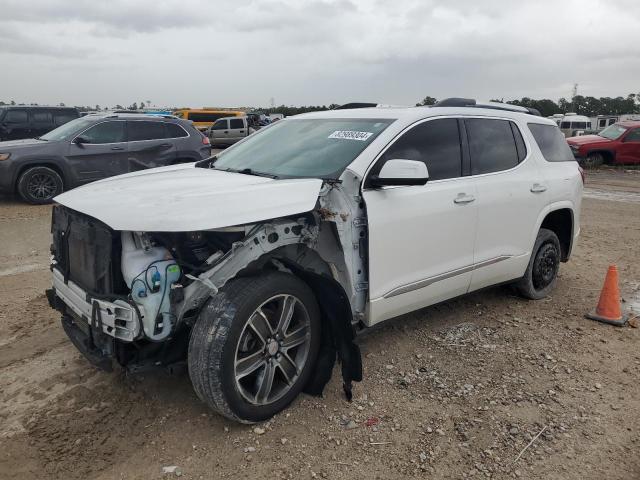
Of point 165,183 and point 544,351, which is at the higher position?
point 165,183

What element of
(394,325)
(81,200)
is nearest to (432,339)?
(394,325)

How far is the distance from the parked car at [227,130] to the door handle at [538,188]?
23441mm

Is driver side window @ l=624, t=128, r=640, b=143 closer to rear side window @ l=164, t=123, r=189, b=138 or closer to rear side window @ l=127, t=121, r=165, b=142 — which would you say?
rear side window @ l=164, t=123, r=189, b=138

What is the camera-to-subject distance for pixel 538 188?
189 inches

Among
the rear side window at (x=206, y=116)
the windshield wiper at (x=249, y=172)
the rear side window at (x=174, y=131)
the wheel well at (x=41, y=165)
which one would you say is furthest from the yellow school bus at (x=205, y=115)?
the windshield wiper at (x=249, y=172)

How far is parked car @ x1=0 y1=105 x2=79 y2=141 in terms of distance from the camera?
51.0ft

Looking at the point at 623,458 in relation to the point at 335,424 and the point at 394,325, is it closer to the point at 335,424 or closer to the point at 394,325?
the point at 335,424

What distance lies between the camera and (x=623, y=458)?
2939 mm

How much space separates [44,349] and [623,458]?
396 centimetres

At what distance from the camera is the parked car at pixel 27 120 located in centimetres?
1555

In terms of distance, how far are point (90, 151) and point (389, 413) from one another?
29.0ft

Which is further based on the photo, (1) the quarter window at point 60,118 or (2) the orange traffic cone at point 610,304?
(1) the quarter window at point 60,118

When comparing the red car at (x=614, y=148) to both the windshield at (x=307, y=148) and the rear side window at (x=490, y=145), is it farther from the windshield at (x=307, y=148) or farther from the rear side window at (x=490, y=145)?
the windshield at (x=307, y=148)

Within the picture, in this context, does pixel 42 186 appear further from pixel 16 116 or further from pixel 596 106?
pixel 596 106
